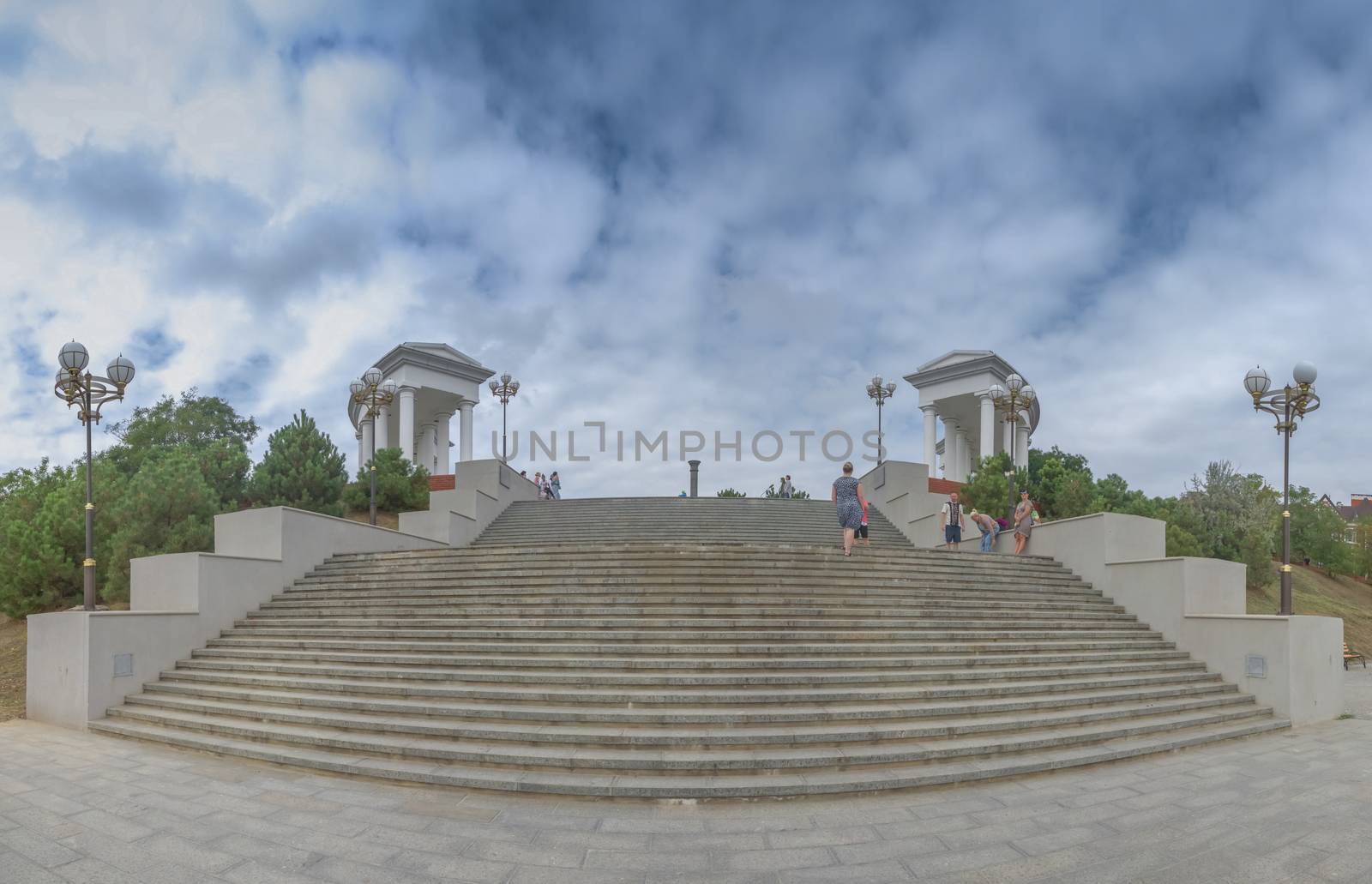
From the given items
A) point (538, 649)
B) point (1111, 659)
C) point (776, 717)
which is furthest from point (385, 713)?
point (1111, 659)

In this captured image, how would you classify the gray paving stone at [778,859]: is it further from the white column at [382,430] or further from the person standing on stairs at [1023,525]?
the white column at [382,430]

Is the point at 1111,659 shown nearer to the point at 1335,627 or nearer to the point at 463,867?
the point at 1335,627

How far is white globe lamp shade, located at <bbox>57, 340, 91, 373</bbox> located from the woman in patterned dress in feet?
39.7

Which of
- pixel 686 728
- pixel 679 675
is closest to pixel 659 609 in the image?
pixel 679 675

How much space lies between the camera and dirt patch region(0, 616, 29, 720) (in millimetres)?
11125

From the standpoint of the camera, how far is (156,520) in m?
15.6

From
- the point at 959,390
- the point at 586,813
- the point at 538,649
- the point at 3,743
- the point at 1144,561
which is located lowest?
the point at 3,743

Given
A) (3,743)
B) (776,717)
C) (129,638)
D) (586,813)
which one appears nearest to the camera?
(586,813)

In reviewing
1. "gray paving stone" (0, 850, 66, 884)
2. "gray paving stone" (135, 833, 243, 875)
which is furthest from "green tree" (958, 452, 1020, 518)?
"gray paving stone" (0, 850, 66, 884)

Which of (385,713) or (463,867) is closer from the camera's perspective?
(463,867)

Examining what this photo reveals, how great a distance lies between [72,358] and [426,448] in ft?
118

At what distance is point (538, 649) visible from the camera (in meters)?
8.65

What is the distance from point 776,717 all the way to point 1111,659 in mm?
5793

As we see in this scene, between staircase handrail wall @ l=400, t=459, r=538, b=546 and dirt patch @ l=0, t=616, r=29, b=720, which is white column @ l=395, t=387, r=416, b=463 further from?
dirt patch @ l=0, t=616, r=29, b=720
